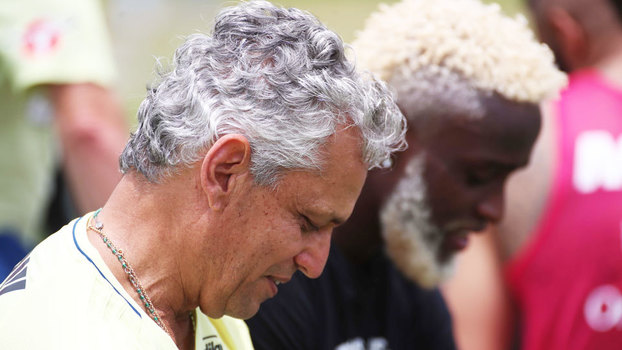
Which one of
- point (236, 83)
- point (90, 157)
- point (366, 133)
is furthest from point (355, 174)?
point (90, 157)

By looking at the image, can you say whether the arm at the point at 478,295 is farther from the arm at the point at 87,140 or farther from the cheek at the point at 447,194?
the arm at the point at 87,140

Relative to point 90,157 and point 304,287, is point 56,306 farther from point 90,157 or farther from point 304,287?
point 90,157

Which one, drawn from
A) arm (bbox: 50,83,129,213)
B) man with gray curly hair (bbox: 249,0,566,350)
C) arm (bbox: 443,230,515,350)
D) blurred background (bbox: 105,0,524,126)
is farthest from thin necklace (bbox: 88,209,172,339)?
blurred background (bbox: 105,0,524,126)

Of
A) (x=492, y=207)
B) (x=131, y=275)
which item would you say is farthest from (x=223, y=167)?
(x=492, y=207)

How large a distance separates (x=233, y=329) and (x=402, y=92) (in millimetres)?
1053

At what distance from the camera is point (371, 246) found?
10.0ft

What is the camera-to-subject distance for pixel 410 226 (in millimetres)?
3055

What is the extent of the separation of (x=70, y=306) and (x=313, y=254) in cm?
55

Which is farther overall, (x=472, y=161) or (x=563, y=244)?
(x=563, y=244)

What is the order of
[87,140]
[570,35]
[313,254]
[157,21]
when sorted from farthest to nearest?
[157,21] → [570,35] → [87,140] → [313,254]

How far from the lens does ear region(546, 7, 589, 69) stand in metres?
4.08

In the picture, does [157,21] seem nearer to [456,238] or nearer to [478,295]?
[478,295]

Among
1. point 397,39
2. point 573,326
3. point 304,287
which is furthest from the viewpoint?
point 573,326

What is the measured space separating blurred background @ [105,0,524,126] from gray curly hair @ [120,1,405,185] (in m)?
5.47
